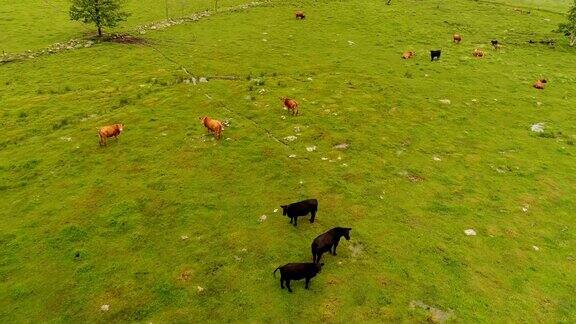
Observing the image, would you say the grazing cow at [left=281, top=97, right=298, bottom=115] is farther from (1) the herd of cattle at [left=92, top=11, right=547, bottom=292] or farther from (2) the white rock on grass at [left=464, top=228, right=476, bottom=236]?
(2) the white rock on grass at [left=464, top=228, right=476, bottom=236]

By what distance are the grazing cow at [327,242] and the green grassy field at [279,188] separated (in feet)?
1.93

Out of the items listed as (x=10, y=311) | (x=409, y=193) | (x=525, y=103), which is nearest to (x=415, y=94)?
(x=525, y=103)

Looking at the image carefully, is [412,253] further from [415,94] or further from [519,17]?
[519,17]

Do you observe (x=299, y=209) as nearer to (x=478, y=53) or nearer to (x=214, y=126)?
(x=214, y=126)

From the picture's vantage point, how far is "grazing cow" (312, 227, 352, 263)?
Answer: 16.3 metres

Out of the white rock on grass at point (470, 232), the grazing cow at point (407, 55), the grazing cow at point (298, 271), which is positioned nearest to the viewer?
the grazing cow at point (298, 271)

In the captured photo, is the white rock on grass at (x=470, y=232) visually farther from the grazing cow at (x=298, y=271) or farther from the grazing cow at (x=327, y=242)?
the grazing cow at (x=298, y=271)

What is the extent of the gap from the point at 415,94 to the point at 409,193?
16193 millimetres

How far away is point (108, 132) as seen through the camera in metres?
26.4

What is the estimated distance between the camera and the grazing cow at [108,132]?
26.2m

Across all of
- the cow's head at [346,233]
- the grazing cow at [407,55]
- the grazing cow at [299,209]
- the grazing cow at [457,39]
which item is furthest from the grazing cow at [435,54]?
the cow's head at [346,233]

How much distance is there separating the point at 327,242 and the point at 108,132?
16.8m

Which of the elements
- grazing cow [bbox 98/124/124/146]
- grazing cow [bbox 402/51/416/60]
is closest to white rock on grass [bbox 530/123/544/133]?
grazing cow [bbox 402/51/416/60]

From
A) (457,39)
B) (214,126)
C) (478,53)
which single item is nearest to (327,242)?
(214,126)
